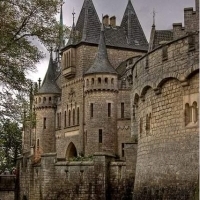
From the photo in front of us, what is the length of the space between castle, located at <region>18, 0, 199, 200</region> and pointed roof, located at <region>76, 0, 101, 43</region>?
0.10 m

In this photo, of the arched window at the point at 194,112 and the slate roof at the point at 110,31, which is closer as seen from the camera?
the arched window at the point at 194,112

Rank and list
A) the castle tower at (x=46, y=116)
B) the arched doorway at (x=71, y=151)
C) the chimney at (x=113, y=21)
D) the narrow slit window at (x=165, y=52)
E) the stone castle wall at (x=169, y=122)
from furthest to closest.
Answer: the chimney at (x=113, y=21) < the castle tower at (x=46, y=116) < the arched doorway at (x=71, y=151) < the narrow slit window at (x=165, y=52) < the stone castle wall at (x=169, y=122)

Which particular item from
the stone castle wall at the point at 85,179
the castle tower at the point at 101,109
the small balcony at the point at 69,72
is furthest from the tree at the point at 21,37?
the small balcony at the point at 69,72

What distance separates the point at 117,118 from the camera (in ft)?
160

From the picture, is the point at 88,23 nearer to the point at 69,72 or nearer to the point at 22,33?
the point at 69,72

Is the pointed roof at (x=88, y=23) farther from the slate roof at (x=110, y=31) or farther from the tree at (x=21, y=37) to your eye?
the tree at (x=21, y=37)

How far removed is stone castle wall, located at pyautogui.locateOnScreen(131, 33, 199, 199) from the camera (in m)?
16.4

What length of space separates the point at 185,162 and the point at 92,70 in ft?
107

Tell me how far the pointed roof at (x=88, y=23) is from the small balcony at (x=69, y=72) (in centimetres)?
303

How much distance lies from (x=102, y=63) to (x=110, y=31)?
729cm

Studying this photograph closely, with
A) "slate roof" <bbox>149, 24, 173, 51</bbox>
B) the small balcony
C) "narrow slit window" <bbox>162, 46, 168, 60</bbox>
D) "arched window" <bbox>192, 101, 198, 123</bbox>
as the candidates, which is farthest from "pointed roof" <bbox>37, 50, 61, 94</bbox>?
"arched window" <bbox>192, 101, 198, 123</bbox>

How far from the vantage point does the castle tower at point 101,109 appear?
4794 cm

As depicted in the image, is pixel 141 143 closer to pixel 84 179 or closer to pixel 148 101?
pixel 148 101

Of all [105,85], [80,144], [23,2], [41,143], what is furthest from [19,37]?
[41,143]
